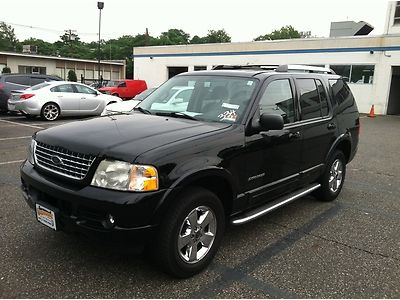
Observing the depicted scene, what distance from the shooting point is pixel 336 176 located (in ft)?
18.5

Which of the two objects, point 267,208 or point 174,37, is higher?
point 174,37

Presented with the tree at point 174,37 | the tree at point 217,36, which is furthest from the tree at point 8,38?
the tree at point 217,36

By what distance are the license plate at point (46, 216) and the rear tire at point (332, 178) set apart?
357 centimetres

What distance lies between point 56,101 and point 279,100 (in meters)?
11.5

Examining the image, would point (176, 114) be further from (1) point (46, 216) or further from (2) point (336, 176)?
(2) point (336, 176)

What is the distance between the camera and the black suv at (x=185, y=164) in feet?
9.53

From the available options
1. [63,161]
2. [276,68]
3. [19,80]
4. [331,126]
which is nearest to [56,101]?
[19,80]

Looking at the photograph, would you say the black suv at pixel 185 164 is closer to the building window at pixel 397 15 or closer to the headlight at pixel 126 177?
the headlight at pixel 126 177

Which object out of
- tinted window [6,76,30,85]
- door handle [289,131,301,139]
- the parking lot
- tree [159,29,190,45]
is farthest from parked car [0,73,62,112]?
tree [159,29,190,45]

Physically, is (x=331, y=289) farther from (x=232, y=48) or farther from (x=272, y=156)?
(x=232, y=48)

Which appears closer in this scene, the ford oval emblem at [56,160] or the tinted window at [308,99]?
the ford oval emblem at [56,160]

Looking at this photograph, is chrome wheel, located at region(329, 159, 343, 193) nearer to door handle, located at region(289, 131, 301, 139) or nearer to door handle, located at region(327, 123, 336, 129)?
door handle, located at region(327, 123, 336, 129)

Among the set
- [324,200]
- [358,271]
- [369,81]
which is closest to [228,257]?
[358,271]

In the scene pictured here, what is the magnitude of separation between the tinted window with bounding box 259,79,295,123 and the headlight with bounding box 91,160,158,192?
5.19 ft
